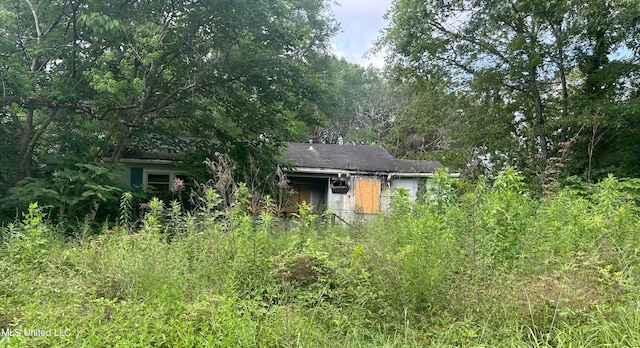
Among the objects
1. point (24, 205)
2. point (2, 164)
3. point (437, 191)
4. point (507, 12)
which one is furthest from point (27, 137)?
point (507, 12)

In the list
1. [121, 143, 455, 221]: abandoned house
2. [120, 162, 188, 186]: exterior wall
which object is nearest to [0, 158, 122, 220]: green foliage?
[120, 162, 188, 186]: exterior wall

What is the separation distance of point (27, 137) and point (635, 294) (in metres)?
9.78

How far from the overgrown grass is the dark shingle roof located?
806 centimetres

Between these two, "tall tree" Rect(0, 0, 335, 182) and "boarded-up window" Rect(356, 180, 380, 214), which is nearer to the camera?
"tall tree" Rect(0, 0, 335, 182)

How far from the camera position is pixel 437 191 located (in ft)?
18.0

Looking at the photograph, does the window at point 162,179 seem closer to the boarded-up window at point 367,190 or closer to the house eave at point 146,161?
the house eave at point 146,161

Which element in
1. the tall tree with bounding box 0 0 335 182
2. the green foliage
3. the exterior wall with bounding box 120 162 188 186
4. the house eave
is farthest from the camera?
the exterior wall with bounding box 120 162 188 186

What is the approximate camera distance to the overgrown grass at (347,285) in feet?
8.20

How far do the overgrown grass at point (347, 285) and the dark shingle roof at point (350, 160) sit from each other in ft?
26.5

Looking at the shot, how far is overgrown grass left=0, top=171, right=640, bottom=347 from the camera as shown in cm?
250

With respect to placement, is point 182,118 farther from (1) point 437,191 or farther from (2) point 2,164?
(1) point 437,191

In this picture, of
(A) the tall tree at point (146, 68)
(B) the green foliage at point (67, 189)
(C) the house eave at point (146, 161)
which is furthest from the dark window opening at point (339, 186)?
(B) the green foliage at point (67, 189)

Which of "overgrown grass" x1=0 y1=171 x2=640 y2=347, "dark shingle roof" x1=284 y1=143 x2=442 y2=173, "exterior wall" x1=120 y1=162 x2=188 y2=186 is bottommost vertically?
"overgrown grass" x1=0 y1=171 x2=640 y2=347

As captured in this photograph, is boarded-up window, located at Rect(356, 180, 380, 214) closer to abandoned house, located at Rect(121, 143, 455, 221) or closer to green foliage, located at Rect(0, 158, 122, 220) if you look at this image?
abandoned house, located at Rect(121, 143, 455, 221)
